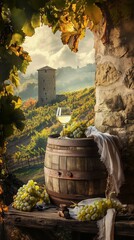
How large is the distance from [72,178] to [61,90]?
6.43ft

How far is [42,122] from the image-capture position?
13.7ft

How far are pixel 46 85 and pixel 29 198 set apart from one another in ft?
6.63

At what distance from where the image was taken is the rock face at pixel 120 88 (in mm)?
2391

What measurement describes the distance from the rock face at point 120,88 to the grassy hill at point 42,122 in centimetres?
145

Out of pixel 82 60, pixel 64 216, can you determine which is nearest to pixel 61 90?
pixel 82 60


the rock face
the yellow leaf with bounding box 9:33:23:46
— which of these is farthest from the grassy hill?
the yellow leaf with bounding box 9:33:23:46

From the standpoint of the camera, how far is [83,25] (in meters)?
2.35

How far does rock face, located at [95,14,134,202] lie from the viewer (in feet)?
7.84

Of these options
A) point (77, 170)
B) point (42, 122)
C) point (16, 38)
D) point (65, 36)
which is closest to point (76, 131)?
point (77, 170)

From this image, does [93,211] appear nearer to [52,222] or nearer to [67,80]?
[52,222]

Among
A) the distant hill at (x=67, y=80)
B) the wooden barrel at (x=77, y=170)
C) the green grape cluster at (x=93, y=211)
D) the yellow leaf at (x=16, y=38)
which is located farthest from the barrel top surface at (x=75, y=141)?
the distant hill at (x=67, y=80)

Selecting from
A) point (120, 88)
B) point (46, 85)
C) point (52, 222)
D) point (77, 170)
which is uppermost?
point (46, 85)

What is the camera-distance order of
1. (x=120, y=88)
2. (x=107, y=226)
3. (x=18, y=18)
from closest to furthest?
(x=18, y=18)
(x=107, y=226)
(x=120, y=88)

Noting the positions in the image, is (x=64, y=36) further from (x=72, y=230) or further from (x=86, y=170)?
(x=72, y=230)
